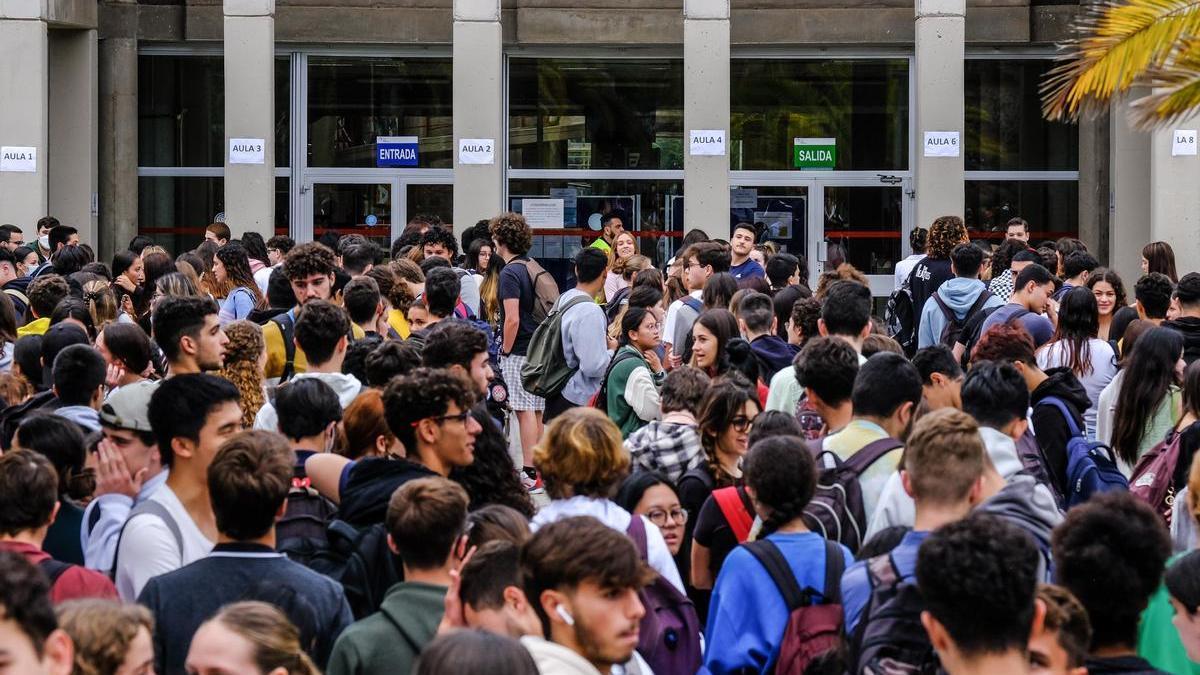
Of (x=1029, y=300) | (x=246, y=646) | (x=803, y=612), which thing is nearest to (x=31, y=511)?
(x=246, y=646)

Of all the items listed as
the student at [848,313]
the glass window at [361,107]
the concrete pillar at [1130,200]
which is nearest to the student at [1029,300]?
the student at [848,313]

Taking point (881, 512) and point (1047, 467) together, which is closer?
point (881, 512)

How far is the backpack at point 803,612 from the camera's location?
501 cm

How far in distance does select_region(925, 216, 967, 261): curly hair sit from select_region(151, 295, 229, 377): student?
7149mm

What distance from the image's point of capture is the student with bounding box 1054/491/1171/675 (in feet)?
13.5

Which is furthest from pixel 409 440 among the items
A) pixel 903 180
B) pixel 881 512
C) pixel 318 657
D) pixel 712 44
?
pixel 903 180

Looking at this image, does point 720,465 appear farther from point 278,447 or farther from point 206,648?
point 206,648

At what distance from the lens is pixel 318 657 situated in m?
4.75

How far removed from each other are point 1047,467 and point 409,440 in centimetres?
299

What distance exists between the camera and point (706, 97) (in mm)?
19078

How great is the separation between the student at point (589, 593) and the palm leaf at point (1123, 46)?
3.22 meters

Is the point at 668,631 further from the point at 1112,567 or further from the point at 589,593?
the point at 1112,567

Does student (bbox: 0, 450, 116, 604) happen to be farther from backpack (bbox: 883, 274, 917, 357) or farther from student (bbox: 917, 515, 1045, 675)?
backpack (bbox: 883, 274, 917, 357)

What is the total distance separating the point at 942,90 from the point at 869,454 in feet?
45.9
